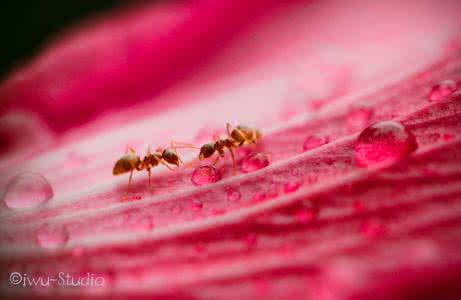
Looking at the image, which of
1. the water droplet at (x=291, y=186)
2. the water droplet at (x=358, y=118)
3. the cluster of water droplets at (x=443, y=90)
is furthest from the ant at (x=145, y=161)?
the cluster of water droplets at (x=443, y=90)

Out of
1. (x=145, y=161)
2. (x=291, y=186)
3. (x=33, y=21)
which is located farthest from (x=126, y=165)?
(x=33, y=21)

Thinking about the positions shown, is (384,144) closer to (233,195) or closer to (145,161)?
(233,195)

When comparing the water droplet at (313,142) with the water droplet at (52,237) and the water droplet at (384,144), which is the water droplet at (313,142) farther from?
the water droplet at (52,237)

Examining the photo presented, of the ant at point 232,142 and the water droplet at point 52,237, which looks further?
the ant at point 232,142

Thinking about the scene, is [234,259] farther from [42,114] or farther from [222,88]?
[42,114]

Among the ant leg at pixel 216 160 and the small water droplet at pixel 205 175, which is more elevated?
the ant leg at pixel 216 160

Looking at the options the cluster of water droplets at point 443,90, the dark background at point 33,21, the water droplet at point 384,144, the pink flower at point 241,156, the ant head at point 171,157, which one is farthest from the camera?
the dark background at point 33,21

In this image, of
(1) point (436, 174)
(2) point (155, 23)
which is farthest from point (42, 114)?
(1) point (436, 174)

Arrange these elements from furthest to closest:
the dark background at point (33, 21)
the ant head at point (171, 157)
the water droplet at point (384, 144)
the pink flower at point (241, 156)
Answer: the dark background at point (33, 21)
the ant head at point (171, 157)
the water droplet at point (384, 144)
the pink flower at point (241, 156)
